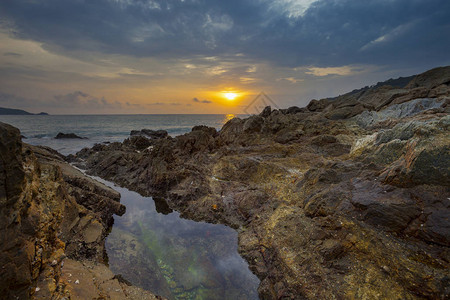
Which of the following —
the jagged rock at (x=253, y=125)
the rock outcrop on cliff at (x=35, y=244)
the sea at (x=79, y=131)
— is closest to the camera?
the rock outcrop on cliff at (x=35, y=244)

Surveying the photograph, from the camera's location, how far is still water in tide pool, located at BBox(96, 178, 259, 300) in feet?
24.9

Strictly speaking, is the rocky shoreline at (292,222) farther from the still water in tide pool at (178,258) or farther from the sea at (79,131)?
the sea at (79,131)

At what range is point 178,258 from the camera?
9.19m

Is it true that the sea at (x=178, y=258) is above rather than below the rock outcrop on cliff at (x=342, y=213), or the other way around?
below

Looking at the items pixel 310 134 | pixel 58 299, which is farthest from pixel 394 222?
pixel 310 134

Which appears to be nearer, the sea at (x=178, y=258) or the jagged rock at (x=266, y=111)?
the sea at (x=178, y=258)

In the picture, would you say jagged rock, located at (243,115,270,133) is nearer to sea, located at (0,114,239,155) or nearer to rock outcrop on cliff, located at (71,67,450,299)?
rock outcrop on cliff, located at (71,67,450,299)

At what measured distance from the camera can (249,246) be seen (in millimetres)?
9039

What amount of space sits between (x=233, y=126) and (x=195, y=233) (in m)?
21.0

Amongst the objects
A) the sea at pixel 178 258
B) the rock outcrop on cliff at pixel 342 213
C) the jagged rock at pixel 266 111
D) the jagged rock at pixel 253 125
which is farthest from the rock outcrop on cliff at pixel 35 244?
the jagged rock at pixel 266 111

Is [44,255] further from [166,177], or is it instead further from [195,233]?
[166,177]

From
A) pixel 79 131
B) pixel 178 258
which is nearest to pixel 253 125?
pixel 178 258

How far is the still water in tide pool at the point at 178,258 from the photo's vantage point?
7.59m

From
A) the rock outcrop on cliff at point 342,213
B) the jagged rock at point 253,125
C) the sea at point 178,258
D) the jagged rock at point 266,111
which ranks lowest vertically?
the sea at point 178,258
